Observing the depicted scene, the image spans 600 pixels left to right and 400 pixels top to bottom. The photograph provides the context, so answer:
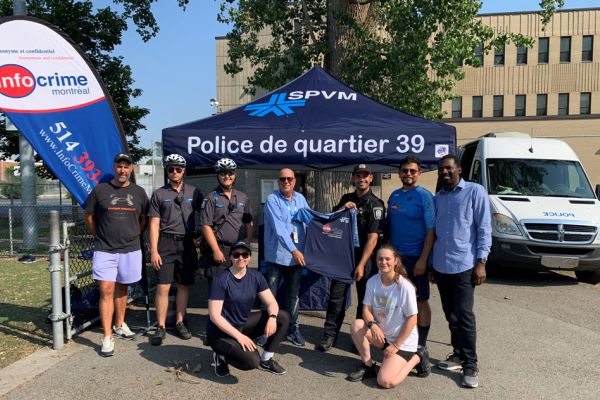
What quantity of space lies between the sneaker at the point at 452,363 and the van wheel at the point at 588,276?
5.35m

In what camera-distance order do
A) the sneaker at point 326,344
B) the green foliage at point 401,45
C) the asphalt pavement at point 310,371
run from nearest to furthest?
the asphalt pavement at point 310,371 → the sneaker at point 326,344 → the green foliage at point 401,45

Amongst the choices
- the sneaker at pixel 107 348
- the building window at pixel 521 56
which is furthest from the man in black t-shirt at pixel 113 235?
the building window at pixel 521 56

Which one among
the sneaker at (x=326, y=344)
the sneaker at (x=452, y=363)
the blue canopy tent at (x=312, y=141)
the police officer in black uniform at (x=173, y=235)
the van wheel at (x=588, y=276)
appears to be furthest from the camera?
the van wheel at (x=588, y=276)

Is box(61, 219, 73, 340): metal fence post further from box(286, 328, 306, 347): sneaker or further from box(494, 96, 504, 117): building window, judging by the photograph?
box(494, 96, 504, 117): building window

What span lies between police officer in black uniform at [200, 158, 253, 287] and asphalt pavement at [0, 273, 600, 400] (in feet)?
3.04

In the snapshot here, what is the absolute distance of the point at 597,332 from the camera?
535 cm

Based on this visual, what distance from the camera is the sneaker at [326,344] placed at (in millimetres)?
4594

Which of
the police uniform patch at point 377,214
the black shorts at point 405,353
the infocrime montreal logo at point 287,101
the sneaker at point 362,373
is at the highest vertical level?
the infocrime montreal logo at point 287,101

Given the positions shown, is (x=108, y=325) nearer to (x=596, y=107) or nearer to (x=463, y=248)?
(x=463, y=248)

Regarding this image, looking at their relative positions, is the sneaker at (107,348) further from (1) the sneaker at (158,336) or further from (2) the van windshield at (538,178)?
(2) the van windshield at (538,178)

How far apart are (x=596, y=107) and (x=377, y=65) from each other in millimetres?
24176

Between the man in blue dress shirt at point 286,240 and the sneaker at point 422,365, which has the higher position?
the man in blue dress shirt at point 286,240

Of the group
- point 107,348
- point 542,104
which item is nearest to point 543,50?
point 542,104

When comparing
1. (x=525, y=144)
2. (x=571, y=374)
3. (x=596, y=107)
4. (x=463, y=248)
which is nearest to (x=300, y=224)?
(x=463, y=248)
